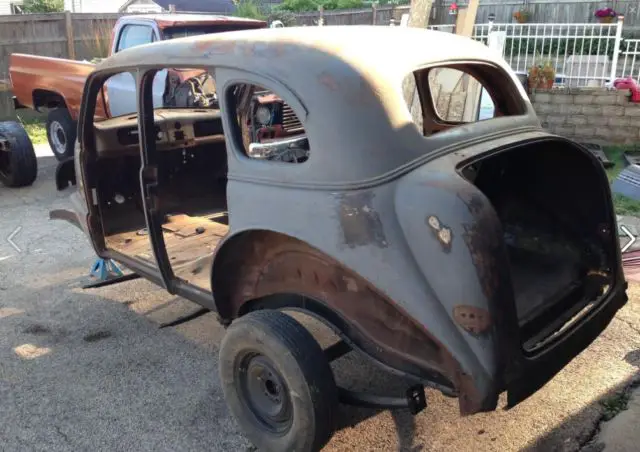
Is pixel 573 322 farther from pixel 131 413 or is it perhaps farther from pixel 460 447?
pixel 131 413

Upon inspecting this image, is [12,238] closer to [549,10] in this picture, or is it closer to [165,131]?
[165,131]

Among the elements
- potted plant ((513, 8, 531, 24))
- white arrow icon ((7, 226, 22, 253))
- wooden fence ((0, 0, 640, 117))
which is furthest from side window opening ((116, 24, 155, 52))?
potted plant ((513, 8, 531, 24))

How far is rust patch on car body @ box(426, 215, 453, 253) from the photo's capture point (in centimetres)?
228

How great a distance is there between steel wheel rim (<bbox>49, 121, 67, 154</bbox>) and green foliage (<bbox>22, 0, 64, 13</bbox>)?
16.3 metres

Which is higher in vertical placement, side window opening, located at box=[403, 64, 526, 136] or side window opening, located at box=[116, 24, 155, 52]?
side window opening, located at box=[116, 24, 155, 52]

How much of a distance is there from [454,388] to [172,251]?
2.59m

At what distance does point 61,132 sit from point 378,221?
770 centimetres

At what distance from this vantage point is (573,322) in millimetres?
2875

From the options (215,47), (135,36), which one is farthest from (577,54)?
(215,47)

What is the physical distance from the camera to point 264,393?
9.84ft

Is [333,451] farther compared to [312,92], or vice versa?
[333,451]

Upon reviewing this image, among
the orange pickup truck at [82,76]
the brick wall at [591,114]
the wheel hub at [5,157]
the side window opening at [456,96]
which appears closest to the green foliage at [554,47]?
the brick wall at [591,114]

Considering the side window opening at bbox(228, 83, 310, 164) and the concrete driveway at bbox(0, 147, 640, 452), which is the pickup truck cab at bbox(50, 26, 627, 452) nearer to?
the concrete driveway at bbox(0, 147, 640, 452)

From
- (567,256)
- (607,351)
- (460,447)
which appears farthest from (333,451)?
(607,351)
